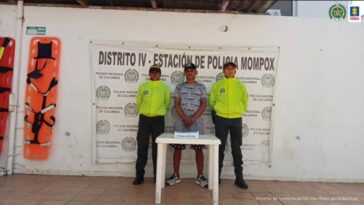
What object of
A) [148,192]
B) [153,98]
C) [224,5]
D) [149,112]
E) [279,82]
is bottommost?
[148,192]

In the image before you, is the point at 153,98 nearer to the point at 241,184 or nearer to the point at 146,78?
the point at 146,78

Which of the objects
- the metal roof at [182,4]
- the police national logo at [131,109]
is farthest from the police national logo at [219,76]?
the police national logo at [131,109]

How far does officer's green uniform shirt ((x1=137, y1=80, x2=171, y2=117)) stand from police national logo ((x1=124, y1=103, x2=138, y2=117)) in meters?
0.35

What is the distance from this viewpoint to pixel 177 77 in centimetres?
610

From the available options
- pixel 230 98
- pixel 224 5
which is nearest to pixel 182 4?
pixel 224 5

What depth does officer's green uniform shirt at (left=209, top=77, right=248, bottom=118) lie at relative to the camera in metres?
5.56

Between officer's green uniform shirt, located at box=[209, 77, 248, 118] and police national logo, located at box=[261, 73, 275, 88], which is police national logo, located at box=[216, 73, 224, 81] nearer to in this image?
officer's green uniform shirt, located at box=[209, 77, 248, 118]

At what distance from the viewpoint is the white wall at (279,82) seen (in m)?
6.10

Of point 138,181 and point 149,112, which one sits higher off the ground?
point 149,112

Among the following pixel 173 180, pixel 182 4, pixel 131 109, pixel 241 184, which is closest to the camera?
pixel 241 184

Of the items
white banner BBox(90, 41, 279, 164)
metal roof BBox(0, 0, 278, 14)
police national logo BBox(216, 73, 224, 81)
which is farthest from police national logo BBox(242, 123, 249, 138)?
metal roof BBox(0, 0, 278, 14)

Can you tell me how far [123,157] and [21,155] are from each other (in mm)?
1617

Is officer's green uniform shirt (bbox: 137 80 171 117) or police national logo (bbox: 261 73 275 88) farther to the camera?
police national logo (bbox: 261 73 275 88)

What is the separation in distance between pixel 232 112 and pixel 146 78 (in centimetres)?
150
